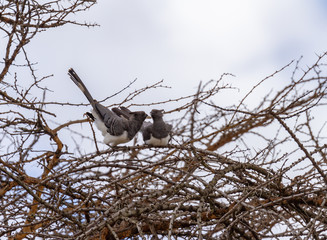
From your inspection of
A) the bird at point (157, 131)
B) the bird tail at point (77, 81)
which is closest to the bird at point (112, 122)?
the bird tail at point (77, 81)

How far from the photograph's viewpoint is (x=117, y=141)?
15.9ft

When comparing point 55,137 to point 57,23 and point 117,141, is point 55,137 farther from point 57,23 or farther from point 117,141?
point 57,23

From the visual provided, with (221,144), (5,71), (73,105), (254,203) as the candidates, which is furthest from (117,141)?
(221,144)

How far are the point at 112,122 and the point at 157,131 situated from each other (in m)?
0.50

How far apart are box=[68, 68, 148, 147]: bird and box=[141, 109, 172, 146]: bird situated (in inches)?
4.8

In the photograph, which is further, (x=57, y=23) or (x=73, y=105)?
(x=57, y=23)

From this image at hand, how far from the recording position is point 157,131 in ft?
15.7

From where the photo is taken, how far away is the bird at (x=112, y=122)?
4867 mm

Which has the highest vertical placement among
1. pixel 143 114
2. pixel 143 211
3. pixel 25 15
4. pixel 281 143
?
pixel 25 15

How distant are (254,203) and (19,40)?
2.40 metres

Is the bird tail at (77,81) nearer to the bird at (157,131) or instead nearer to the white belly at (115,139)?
the white belly at (115,139)

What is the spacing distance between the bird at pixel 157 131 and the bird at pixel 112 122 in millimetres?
121

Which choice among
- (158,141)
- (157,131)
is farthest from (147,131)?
(158,141)

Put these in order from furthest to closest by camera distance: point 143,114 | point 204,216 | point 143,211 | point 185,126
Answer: point 185,126
point 143,114
point 204,216
point 143,211
